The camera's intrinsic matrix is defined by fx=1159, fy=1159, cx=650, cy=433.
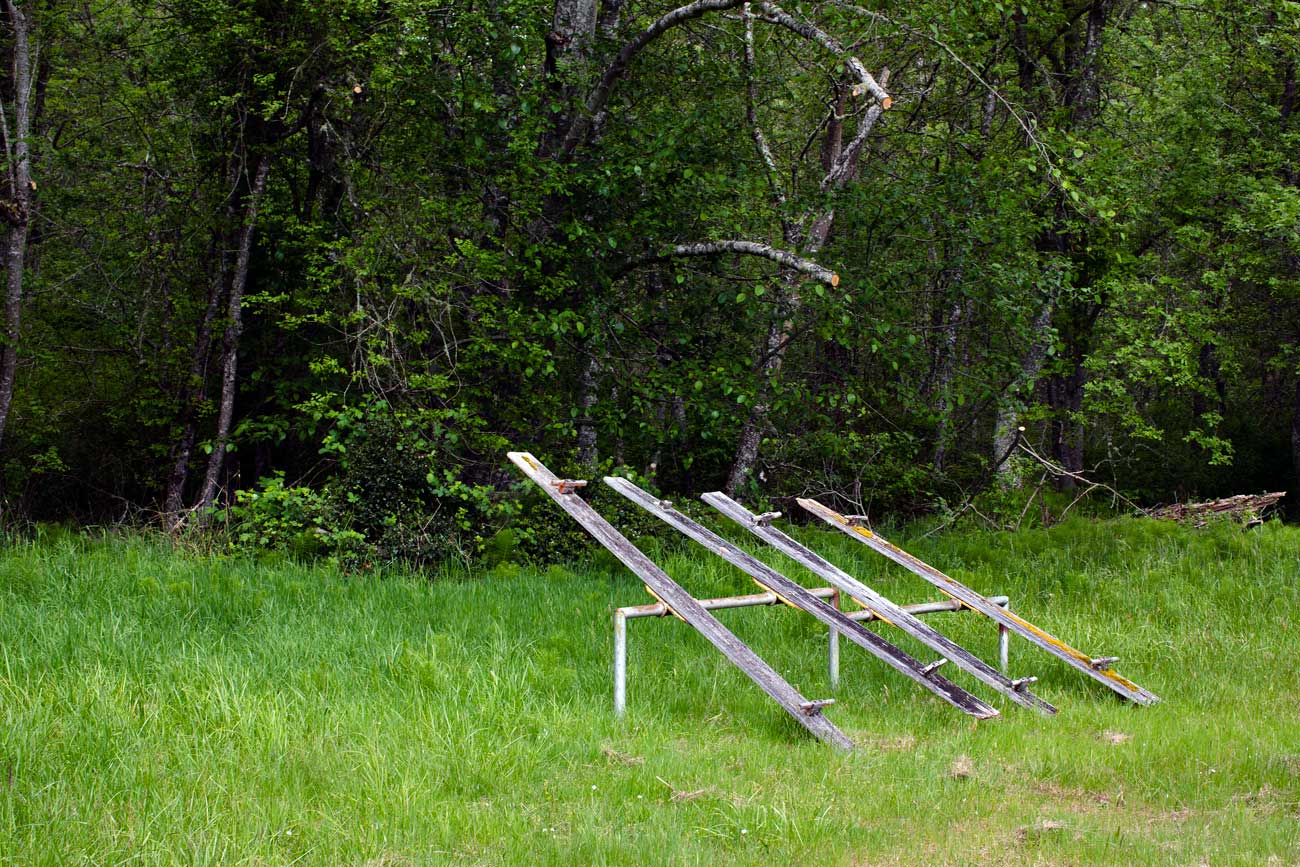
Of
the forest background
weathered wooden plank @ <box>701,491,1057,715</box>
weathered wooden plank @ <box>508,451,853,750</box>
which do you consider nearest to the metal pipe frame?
weathered wooden plank @ <box>508,451,853,750</box>

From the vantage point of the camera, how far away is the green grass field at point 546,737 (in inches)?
165

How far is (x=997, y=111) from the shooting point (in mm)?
17766

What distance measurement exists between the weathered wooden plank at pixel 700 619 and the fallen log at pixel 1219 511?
8047 mm

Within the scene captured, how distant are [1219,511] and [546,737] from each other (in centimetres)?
1023

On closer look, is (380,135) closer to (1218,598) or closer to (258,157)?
(258,157)

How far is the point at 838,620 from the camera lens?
579 cm

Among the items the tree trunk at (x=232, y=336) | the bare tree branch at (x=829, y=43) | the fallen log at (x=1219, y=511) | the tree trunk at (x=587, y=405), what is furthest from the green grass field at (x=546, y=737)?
the bare tree branch at (x=829, y=43)

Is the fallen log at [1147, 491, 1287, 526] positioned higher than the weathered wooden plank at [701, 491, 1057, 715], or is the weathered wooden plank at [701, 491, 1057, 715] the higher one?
the weathered wooden plank at [701, 491, 1057, 715]

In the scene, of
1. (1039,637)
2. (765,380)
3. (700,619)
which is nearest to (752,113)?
(765,380)

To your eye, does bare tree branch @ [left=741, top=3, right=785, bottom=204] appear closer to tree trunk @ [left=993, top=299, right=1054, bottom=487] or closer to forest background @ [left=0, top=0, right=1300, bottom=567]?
forest background @ [left=0, top=0, right=1300, bottom=567]

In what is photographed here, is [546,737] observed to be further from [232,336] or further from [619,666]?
[232,336]

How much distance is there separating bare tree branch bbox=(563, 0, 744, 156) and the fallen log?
7054 mm

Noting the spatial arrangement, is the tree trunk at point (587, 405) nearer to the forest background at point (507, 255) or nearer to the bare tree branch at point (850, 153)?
the forest background at point (507, 255)

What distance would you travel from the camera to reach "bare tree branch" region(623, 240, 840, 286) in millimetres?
10422
